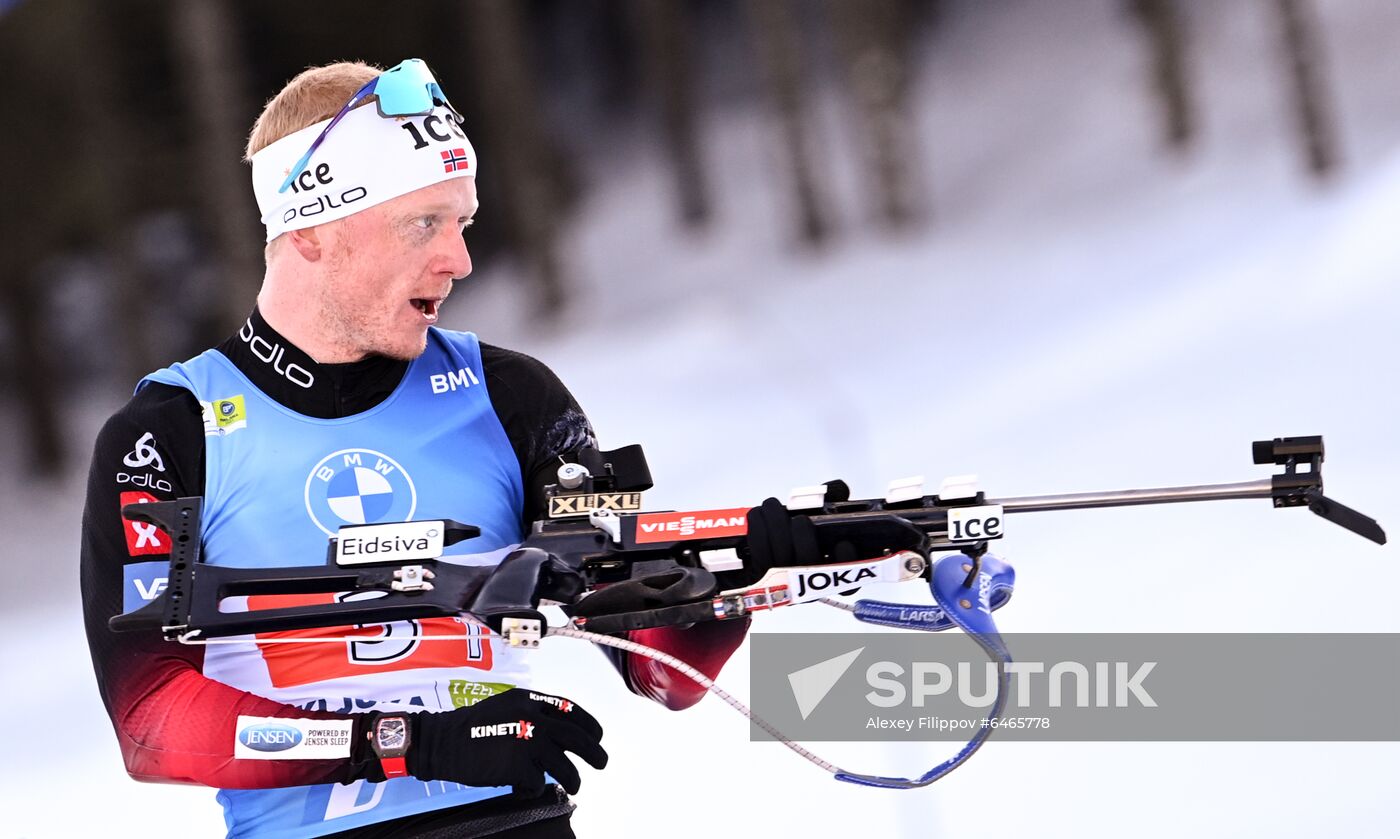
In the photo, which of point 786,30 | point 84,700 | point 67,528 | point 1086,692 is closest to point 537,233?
point 786,30

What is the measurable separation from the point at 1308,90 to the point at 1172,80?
218 cm

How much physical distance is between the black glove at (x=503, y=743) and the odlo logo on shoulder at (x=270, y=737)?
12 cm

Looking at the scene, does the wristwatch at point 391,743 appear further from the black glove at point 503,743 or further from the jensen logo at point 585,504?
the jensen logo at point 585,504

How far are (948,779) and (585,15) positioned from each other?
21.9 m

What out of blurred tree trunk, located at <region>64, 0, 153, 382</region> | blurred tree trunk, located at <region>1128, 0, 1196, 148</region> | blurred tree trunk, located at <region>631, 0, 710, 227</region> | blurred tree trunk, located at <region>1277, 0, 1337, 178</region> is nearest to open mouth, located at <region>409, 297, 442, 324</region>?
blurred tree trunk, located at <region>1277, 0, 1337, 178</region>

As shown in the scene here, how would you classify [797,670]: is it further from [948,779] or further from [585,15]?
[585,15]

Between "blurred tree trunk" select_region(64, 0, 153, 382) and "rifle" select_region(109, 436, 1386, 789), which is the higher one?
"blurred tree trunk" select_region(64, 0, 153, 382)

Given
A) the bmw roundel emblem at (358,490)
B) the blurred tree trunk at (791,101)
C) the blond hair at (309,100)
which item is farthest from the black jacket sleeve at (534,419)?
the blurred tree trunk at (791,101)

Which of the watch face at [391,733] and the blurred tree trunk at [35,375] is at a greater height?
the blurred tree trunk at [35,375]

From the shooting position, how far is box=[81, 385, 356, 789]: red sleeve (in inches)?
89.7

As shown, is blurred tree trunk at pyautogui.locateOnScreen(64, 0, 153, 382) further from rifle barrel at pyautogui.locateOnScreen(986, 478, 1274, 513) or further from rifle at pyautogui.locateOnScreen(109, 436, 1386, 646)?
rifle barrel at pyautogui.locateOnScreen(986, 478, 1274, 513)

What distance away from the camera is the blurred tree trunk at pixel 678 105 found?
18.7 metres

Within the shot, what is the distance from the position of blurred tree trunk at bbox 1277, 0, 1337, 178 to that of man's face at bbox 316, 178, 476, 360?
12.4 metres

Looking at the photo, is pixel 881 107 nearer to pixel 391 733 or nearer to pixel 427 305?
pixel 427 305
